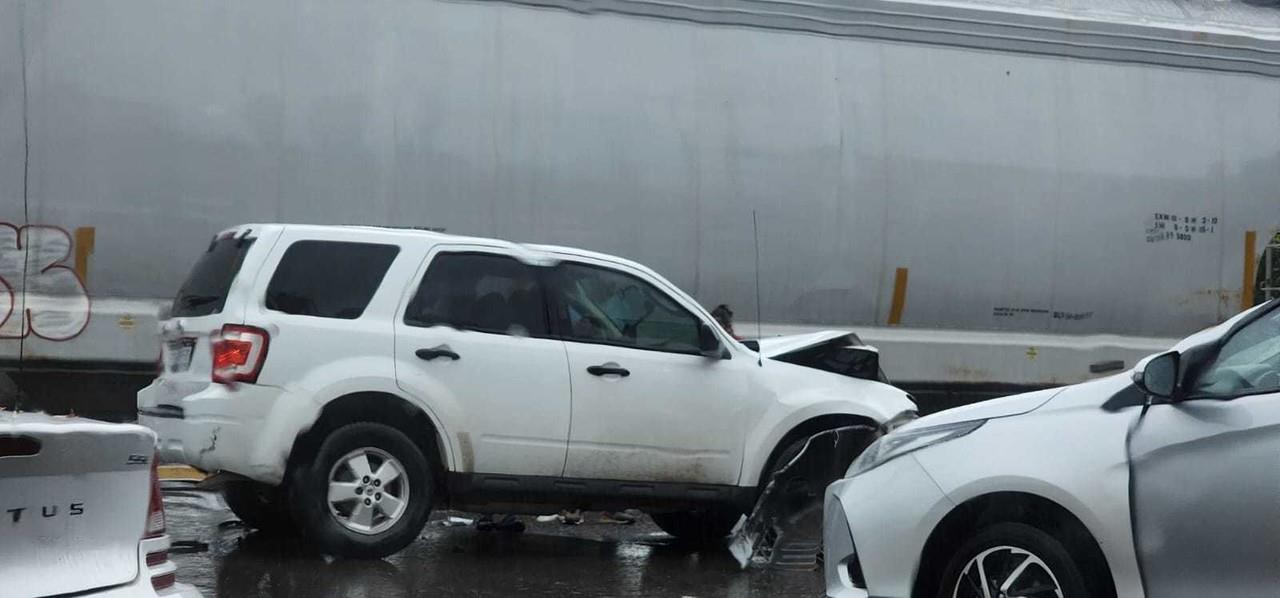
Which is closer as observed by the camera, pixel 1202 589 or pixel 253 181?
pixel 1202 589

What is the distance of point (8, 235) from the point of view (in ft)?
35.7

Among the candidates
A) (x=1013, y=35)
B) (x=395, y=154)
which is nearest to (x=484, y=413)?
(x=395, y=154)

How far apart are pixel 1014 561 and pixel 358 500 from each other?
3769 mm

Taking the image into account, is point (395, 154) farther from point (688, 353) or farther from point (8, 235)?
point (688, 353)

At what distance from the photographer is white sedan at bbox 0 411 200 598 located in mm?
4234

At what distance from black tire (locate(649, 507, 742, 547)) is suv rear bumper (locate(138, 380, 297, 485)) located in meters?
2.66

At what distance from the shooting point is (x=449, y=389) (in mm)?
8445

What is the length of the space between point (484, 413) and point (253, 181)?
3801 millimetres

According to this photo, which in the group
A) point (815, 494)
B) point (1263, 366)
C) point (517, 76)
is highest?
point (517, 76)

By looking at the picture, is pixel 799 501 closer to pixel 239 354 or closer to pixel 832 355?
pixel 832 355

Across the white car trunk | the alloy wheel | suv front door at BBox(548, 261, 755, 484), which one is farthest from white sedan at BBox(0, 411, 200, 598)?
suv front door at BBox(548, 261, 755, 484)

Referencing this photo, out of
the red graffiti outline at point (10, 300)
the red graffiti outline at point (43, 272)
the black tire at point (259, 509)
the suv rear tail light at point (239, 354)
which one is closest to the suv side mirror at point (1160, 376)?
the suv rear tail light at point (239, 354)

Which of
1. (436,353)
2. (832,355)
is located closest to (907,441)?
(436,353)

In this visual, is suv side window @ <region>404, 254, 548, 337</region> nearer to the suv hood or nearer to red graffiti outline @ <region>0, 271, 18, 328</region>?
the suv hood
